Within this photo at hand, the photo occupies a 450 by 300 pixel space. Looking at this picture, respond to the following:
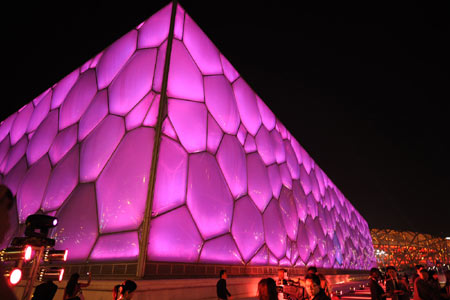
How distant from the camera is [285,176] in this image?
1084cm

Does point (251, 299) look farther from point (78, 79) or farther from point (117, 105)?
point (78, 79)

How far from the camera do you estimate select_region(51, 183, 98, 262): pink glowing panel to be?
5.34m

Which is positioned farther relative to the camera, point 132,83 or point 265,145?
point 265,145

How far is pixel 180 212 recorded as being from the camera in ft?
17.2

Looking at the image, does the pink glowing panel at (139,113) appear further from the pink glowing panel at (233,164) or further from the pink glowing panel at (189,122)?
the pink glowing panel at (233,164)

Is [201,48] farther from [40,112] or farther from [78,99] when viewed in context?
[40,112]

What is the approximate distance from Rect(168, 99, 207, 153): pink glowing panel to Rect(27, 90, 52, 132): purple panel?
235 inches

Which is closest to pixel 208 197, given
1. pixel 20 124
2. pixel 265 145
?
pixel 265 145

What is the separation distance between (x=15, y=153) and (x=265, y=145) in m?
8.54

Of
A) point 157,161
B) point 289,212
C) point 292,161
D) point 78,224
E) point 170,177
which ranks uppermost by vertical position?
point 292,161

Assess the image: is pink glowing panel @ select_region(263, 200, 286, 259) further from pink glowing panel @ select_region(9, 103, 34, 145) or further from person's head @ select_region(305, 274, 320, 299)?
pink glowing panel @ select_region(9, 103, 34, 145)

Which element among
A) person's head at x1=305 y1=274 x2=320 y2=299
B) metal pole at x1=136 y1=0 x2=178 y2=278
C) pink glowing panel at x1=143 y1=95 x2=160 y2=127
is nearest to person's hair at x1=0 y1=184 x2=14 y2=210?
person's head at x1=305 y1=274 x2=320 y2=299

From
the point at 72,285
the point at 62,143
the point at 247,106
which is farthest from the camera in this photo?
the point at 247,106

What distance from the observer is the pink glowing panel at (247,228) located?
6.76 meters
